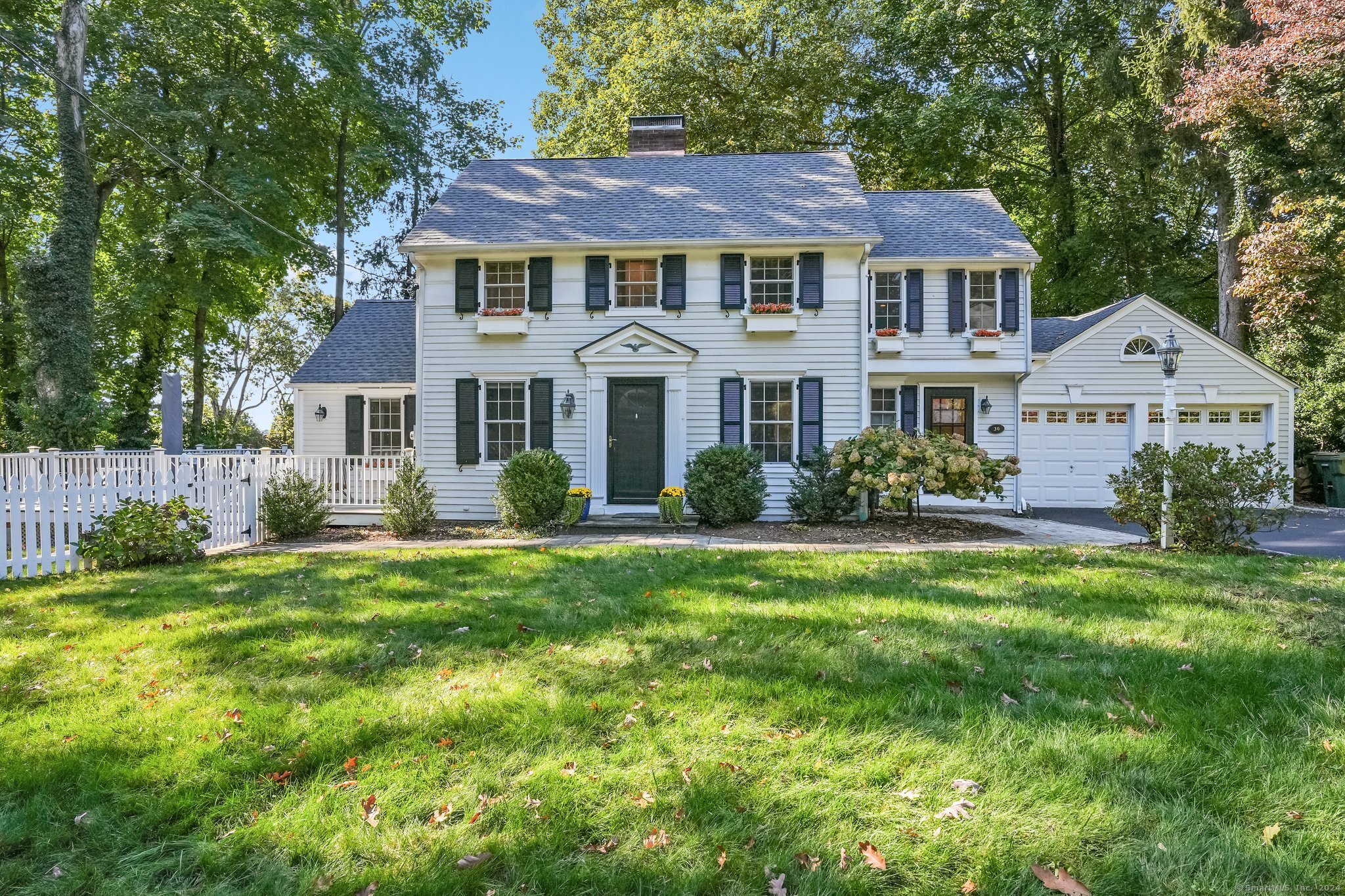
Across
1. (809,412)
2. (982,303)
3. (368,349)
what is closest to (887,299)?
(982,303)

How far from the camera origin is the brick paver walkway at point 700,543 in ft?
25.3

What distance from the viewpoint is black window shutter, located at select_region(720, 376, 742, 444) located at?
10812mm

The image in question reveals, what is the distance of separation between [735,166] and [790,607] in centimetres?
1087

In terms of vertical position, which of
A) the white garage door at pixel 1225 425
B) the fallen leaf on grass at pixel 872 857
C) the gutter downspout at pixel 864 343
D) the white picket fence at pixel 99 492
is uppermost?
the gutter downspout at pixel 864 343

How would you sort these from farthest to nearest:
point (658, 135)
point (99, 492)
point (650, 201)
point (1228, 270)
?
1. point (1228, 270)
2. point (658, 135)
3. point (650, 201)
4. point (99, 492)

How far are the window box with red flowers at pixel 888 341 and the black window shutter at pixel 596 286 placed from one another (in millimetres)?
5383

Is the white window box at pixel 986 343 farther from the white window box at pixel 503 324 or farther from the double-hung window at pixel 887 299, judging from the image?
the white window box at pixel 503 324

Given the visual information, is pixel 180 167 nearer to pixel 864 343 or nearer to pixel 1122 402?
pixel 864 343

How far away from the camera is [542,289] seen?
11016mm

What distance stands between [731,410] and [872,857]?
29.9 feet

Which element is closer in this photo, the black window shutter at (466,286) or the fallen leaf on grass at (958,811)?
the fallen leaf on grass at (958,811)

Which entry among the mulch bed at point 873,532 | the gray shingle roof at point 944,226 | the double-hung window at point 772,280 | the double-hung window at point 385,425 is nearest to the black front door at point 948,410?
the gray shingle roof at point 944,226

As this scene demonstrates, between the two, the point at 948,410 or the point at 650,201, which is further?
the point at 948,410

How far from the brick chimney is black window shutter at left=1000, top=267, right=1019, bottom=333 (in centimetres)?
747
